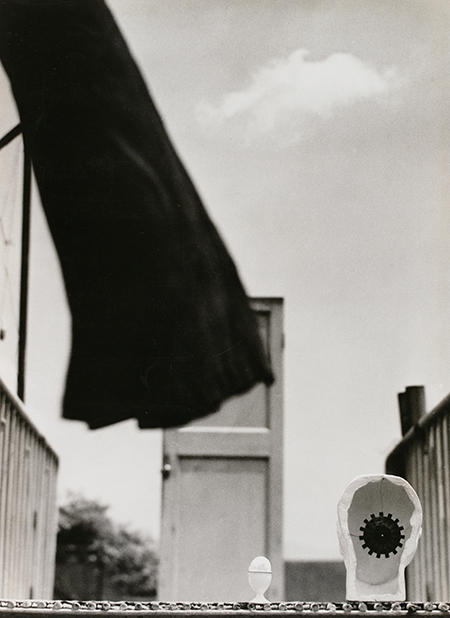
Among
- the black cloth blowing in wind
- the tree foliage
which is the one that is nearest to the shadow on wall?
the tree foliage

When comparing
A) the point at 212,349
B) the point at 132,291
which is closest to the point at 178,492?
the point at 212,349

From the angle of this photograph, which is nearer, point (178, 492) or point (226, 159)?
point (178, 492)

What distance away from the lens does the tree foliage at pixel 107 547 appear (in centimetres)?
302

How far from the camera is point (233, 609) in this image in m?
2.72

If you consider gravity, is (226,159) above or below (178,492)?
above

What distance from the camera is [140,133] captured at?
333cm

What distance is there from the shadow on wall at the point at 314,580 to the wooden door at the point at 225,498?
0.11ft

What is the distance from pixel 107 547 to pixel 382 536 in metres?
0.90

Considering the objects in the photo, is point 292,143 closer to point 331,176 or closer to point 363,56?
point 331,176

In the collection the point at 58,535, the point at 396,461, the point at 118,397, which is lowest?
the point at 58,535

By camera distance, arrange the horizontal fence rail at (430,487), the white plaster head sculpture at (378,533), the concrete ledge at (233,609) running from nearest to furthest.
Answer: the concrete ledge at (233,609) → the white plaster head sculpture at (378,533) → the horizontal fence rail at (430,487)

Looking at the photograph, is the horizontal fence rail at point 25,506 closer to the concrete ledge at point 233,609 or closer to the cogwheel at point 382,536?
the concrete ledge at point 233,609

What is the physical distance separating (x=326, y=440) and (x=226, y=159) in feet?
3.41

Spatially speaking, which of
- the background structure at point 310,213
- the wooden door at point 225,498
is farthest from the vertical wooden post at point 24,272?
the wooden door at point 225,498
